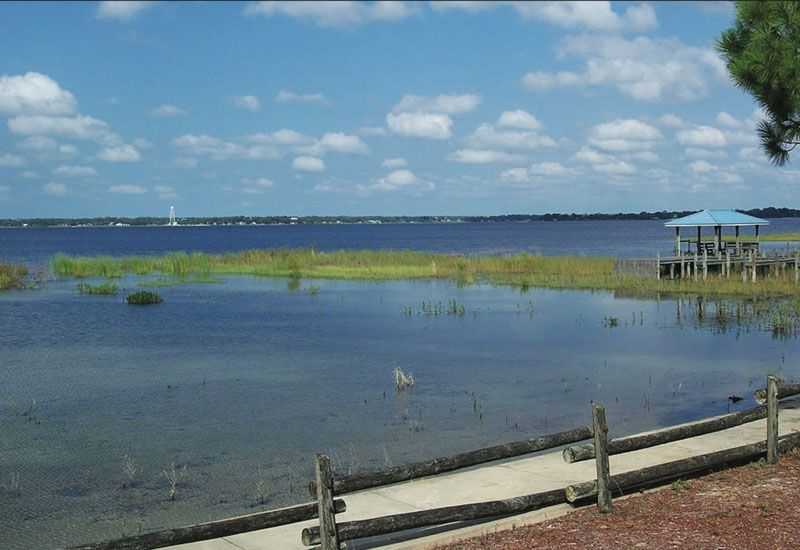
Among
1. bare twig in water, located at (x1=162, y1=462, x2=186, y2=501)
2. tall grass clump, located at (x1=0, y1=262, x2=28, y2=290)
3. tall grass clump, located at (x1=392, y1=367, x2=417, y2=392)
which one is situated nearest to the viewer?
Answer: bare twig in water, located at (x1=162, y1=462, x2=186, y2=501)

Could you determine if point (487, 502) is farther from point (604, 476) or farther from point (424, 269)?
point (424, 269)

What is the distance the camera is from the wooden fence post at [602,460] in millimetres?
10227

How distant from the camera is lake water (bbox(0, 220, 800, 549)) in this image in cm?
1409

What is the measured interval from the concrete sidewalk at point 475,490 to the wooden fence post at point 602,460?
474 millimetres

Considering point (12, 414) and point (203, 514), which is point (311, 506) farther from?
point (12, 414)

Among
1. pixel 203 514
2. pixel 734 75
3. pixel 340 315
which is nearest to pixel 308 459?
pixel 203 514

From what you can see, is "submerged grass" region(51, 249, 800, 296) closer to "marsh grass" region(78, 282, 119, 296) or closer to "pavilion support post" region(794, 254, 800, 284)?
"pavilion support post" region(794, 254, 800, 284)

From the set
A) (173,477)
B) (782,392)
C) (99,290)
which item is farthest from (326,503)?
(99,290)

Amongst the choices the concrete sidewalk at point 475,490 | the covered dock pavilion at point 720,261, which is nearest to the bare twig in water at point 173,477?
the concrete sidewalk at point 475,490

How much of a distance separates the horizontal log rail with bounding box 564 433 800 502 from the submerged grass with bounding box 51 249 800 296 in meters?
32.2

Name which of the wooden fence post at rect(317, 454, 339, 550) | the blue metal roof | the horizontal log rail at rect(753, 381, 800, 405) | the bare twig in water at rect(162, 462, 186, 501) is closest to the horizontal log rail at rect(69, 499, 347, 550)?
the wooden fence post at rect(317, 454, 339, 550)

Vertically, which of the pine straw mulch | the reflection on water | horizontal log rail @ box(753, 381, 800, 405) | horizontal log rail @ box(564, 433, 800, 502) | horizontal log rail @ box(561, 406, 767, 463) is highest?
horizontal log rail @ box(753, 381, 800, 405)

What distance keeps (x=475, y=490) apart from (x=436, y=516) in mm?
2564

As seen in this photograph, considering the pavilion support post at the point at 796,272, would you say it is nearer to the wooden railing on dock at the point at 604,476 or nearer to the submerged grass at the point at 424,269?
the submerged grass at the point at 424,269
